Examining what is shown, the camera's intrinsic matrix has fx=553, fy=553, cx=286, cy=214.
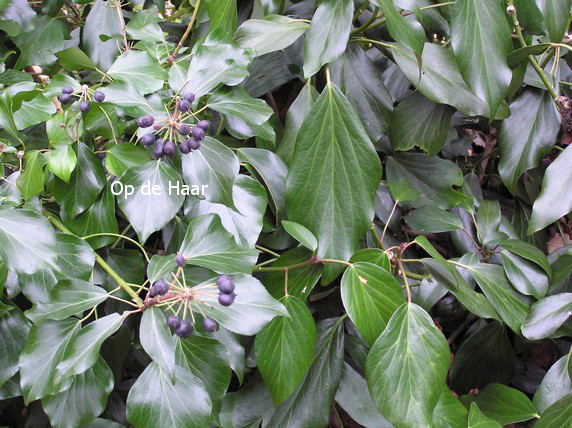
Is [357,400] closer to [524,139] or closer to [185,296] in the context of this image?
[185,296]

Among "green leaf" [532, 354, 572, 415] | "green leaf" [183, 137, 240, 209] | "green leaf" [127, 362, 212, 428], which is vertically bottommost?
"green leaf" [532, 354, 572, 415]

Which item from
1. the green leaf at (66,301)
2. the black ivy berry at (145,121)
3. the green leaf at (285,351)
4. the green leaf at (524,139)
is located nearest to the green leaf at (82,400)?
the green leaf at (66,301)

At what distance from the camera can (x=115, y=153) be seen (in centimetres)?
81

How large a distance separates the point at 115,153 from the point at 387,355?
48 centimetres

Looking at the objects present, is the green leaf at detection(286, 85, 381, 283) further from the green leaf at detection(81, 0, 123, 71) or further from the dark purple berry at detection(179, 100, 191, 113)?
the green leaf at detection(81, 0, 123, 71)

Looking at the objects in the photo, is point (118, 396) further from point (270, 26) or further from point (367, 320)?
point (270, 26)

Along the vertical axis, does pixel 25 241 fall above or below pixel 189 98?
below

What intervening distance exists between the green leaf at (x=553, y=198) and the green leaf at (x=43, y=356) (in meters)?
0.71

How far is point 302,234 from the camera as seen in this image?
0.76m

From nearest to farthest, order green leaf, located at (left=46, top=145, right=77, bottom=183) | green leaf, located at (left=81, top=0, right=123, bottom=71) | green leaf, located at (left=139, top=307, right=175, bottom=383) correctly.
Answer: green leaf, located at (left=139, top=307, right=175, bottom=383)
green leaf, located at (left=46, top=145, right=77, bottom=183)
green leaf, located at (left=81, top=0, right=123, bottom=71)


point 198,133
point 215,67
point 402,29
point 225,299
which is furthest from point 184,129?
point 402,29

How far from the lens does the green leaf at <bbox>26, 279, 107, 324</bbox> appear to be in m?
0.65

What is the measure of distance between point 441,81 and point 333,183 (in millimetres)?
273

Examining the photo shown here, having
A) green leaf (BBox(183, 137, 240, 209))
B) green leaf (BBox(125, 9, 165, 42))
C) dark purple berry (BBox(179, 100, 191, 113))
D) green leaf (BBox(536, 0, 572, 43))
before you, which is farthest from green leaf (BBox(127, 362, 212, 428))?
green leaf (BBox(536, 0, 572, 43))
